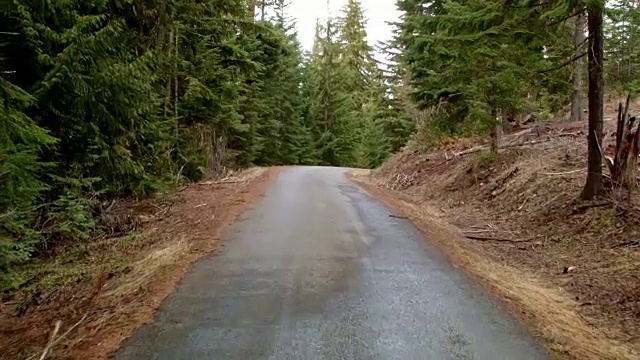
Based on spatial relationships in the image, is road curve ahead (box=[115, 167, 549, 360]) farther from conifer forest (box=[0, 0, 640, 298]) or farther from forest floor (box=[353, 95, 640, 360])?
conifer forest (box=[0, 0, 640, 298])

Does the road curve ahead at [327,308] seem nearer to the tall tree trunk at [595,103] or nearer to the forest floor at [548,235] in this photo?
the forest floor at [548,235]

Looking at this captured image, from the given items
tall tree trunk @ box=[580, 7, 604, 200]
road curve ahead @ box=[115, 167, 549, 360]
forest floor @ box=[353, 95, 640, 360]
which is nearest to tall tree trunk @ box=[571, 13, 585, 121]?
forest floor @ box=[353, 95, 640, 360]

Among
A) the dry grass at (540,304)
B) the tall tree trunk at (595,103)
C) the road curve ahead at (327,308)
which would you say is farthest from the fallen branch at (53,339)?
the tall tree trunk at (595,103)

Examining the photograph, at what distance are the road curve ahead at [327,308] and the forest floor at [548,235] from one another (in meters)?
0.53

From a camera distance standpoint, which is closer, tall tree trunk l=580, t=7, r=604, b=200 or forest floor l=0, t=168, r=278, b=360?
forest floor l=0, t=168, r=278, b=360

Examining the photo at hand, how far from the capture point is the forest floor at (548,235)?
5.40 m

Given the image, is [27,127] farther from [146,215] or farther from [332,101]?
[332,101]

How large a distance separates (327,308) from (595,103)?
6496 millimetres

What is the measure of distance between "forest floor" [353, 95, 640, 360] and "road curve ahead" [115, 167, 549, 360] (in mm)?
530

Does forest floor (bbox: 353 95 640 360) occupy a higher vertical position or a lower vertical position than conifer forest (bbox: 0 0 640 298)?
lower

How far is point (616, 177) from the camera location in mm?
9094

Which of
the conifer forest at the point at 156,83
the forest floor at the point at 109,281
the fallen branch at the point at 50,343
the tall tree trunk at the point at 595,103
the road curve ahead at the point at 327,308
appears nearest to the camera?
the fallen branch at the point at 50,343

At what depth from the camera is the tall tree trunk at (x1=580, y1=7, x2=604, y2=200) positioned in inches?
342

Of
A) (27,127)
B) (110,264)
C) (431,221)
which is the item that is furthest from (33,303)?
(431,221)
